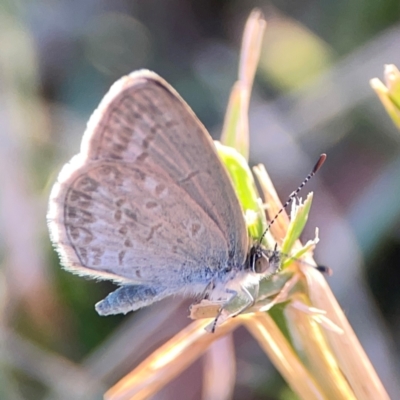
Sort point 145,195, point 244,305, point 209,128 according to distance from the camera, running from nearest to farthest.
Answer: point 244,305
point 145,195
point 209,128

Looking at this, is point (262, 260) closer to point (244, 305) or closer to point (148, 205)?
point (244, 305)

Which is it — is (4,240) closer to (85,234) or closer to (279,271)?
(85,234)

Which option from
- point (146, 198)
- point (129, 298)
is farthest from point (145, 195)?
point (129, 298)

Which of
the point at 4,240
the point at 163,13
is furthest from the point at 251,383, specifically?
the point at 163,13

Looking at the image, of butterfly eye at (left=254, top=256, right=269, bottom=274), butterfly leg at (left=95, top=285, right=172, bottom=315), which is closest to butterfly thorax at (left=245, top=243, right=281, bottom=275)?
butterfly eye at (left=254, top=256, right=269, bottom=274)

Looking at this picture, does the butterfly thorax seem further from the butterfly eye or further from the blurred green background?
the blurred green background

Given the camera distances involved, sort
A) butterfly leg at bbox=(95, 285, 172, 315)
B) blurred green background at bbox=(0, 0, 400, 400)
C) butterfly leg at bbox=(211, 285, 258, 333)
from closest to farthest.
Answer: butterfly leg at bbox=(211, 285, 258, 333) < butterfly leg at bbox=(95, 285, 172, 315) < blurred green background at bbox=(0, 0, 400, 400)
